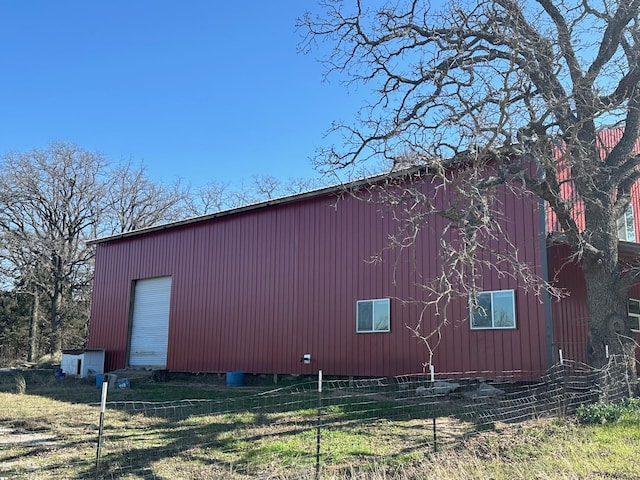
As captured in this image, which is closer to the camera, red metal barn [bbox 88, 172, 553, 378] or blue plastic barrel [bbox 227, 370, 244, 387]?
red metal barn [bbox 88, 172, 553, 378]

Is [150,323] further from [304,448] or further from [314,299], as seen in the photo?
[304,448]

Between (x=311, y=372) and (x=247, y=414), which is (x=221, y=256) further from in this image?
(x=247, y=414)

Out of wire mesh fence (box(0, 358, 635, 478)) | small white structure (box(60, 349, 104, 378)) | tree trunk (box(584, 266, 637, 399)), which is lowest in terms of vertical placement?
wire mesh fence (box(0, 358, 635, 478))

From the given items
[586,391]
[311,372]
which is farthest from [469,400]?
[311,372]

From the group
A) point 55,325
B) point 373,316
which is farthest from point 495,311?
point 55,325

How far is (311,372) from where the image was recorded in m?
15.8

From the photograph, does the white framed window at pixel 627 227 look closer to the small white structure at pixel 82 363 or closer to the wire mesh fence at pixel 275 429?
the wire mesh fence at pixel 275 429

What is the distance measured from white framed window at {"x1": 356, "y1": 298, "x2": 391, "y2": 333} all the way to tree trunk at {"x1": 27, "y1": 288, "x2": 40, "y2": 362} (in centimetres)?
2403

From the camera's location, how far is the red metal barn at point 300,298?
12.7m

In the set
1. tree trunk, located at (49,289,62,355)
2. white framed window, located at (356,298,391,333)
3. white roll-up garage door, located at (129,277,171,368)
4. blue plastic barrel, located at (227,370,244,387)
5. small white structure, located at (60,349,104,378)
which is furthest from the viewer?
tree trunk, located at (49,289,62,355)

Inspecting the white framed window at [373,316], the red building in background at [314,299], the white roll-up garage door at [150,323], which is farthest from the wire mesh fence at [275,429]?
the white roll-up garage door at [150,323]

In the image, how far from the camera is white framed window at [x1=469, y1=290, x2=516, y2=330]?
12570 millimetres

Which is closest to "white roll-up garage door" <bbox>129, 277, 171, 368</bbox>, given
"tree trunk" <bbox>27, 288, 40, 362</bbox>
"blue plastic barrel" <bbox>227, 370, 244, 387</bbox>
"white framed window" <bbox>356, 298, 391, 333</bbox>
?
"blue plastic barrel" <bbox>227, 370, 244, 387</bbox>

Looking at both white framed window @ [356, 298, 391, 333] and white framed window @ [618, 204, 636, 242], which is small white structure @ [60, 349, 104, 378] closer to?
white framed window @ [356, 298, 391, 333]
